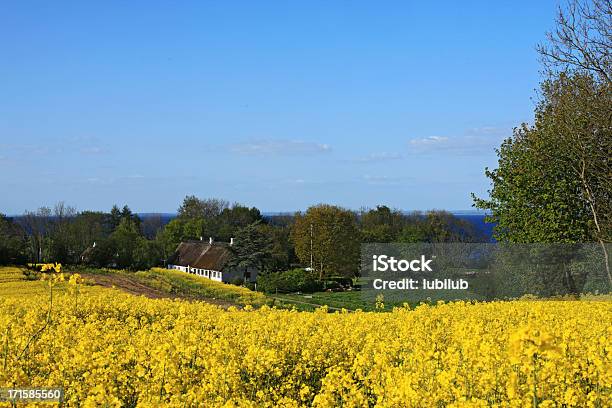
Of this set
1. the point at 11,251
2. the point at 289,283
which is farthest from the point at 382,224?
the point at 11,251

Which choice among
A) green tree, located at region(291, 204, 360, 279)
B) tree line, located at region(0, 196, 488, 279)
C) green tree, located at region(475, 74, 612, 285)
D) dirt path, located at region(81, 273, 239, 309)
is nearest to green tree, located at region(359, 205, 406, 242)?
tree line, located at region(0, 196, 488, 279)

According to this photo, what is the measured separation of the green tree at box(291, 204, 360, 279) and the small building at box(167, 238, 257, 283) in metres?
6.84

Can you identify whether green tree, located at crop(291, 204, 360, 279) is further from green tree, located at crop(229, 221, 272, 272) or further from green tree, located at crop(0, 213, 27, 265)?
green tree, located at crop(0, 213, 27, 265)

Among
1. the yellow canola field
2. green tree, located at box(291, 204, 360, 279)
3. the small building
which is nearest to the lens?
the yellow canola field

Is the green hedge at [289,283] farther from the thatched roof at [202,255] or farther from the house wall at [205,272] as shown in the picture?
the thatched roof at [202,255]

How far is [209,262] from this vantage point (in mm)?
61688

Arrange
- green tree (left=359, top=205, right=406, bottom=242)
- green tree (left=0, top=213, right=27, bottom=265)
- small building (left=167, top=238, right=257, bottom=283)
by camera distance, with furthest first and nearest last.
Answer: green tree (left=359, top=205, right=406, bottom=242) < small building (left=167, top=238, right=257, bottom=283) < green tree (left=0, top=213, right=27, bottom=265)

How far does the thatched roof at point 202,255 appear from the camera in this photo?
60.4m

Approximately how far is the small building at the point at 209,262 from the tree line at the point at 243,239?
92 centimetres

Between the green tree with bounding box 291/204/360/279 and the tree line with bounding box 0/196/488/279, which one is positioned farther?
the green tree with bounding box 291/204/360/279

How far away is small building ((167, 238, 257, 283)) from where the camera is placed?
5944cm
